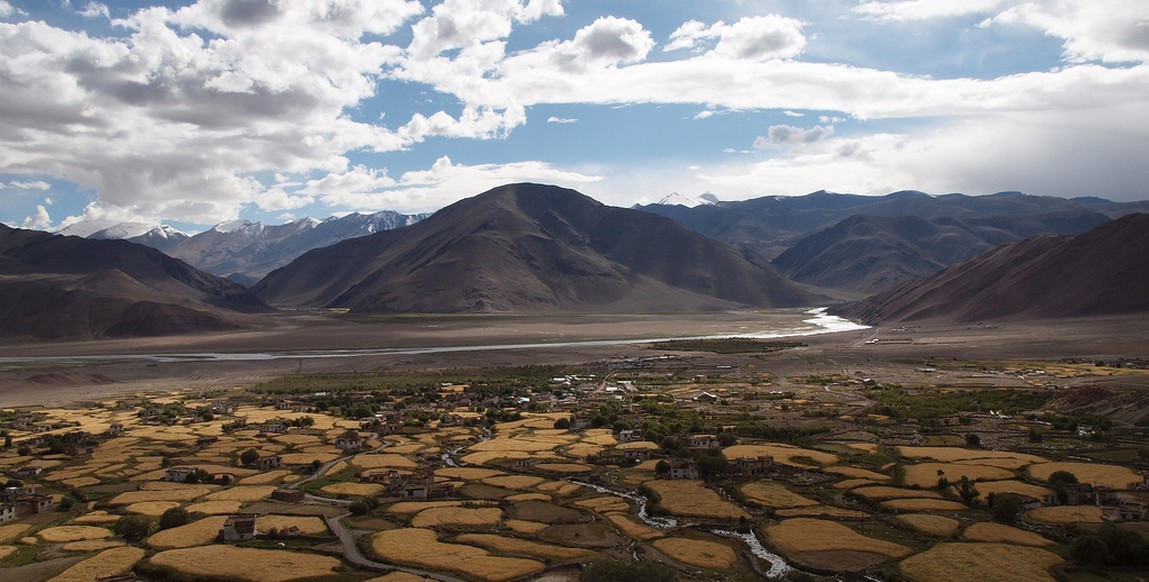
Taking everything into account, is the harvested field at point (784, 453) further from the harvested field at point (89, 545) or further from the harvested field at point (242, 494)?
the harvested field at point (89, 545)

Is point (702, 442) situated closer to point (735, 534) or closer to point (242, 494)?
point (735, 534)

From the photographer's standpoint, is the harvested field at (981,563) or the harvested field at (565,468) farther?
the harvested field at (565,468)

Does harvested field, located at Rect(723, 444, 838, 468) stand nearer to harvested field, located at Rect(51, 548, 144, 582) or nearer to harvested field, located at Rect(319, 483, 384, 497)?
harvested field, located at Rect(319, 483, 384, 497)

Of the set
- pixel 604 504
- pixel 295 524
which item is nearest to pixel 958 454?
pixel 604 504

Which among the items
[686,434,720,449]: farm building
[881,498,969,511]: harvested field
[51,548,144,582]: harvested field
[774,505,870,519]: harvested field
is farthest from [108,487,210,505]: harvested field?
[881,498,969,511]: harvested field

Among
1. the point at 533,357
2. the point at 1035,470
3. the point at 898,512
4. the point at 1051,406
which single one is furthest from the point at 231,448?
the point at 533,357

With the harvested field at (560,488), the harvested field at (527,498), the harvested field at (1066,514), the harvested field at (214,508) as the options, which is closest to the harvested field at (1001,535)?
the harvested field at (1066,514)
